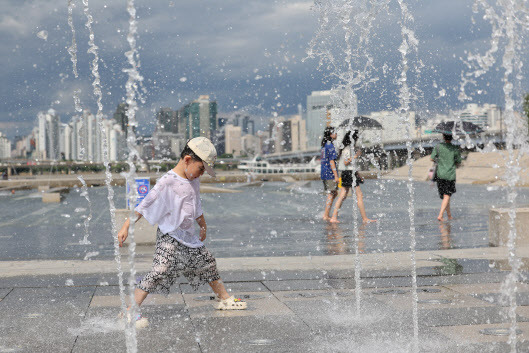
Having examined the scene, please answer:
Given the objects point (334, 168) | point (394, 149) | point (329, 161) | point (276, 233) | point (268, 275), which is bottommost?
point (276, 233)

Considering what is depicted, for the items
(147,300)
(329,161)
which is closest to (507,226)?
(329,161)

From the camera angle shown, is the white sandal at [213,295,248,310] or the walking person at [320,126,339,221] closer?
the white sandal at [213,295,248,310]

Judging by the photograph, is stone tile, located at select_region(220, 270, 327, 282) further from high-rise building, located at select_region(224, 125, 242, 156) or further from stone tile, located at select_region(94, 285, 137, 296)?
high-rise building, located at select_region(224, 125, 242, 156)

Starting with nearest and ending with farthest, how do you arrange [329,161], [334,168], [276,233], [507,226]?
[507,226], [276,233], [334,168], [329,161]

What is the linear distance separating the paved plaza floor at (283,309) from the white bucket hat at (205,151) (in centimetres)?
118

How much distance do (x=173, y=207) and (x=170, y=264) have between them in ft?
1.43

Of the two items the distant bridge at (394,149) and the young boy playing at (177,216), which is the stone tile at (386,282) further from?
the distant bridge at (394,149)

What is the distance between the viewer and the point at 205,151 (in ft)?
16.0

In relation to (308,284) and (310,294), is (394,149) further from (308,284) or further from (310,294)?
(310,294)

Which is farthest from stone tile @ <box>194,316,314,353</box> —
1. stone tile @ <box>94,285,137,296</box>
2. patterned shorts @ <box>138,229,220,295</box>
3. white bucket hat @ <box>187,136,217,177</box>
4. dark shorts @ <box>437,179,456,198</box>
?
dark shorts @ <box>437,179,456,198</box>

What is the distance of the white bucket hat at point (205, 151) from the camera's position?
4.86 meters

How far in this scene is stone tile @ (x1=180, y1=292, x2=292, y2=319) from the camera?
499cm

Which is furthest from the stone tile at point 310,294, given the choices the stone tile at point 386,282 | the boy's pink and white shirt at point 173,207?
the boy's pink and white shirt at point 173,207

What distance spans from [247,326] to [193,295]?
127 cm
